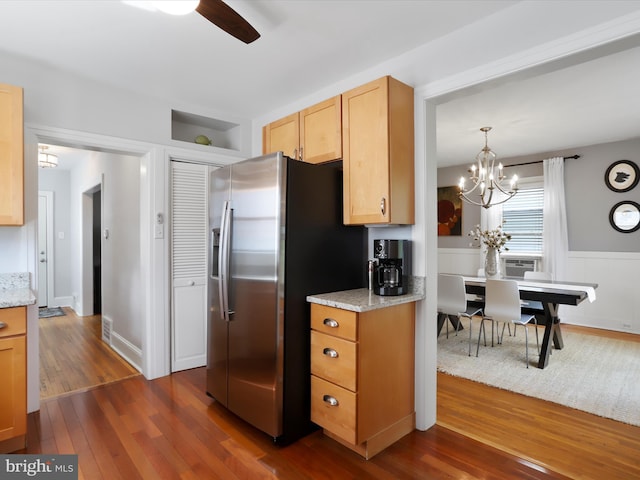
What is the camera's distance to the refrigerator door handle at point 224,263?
98.4 inches

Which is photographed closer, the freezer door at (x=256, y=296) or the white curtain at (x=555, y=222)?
the freezer door at (x=256, y=296)

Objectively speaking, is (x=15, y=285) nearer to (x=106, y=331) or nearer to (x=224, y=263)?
(x=224, y=263)

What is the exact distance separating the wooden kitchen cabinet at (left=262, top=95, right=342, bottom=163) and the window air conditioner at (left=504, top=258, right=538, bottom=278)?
459 cm

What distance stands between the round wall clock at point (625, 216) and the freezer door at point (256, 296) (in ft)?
16.6

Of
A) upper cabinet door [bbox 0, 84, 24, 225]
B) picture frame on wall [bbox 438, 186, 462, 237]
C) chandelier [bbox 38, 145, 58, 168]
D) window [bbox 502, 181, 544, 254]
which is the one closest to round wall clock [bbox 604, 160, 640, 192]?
window [bbox 502, 181, 544, 254]

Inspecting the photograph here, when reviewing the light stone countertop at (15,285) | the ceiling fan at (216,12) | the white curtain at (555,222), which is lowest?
the light stone countertop at (15,285)

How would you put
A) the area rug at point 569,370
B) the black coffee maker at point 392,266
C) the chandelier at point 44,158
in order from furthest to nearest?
1. the chandelier at point 44,158
2. the area rug at point 569,370
3. the black coffee maker at point 392,266

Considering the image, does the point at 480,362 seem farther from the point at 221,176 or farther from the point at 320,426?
the point at 221,176

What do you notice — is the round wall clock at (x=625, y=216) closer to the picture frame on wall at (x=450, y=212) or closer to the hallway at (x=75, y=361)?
the picture frame on wall at (x=450, y=212)

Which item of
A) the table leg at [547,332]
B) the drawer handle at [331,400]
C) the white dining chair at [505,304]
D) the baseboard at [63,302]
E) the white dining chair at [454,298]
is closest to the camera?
the drawer handle at [331,400]

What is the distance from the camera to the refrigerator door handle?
2500 mm

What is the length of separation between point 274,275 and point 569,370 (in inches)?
122

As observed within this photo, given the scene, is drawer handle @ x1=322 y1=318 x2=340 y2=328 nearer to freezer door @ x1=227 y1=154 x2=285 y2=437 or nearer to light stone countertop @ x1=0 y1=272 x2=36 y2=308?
freezer door @ x1=227 y1=154 x2=285 y2=437

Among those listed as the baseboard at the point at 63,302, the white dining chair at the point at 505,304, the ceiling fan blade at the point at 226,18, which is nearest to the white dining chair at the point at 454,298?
the white dining chair at the point at 505,304
